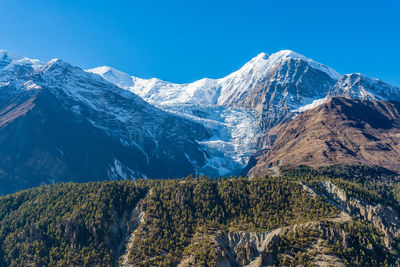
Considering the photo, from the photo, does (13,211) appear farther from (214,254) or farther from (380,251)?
(380,251)

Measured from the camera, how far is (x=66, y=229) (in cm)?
16762

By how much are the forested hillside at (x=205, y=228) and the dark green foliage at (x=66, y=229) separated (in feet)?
1.42

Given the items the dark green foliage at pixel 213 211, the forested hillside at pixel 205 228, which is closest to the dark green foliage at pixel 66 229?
the forested hillside at pixel 205 228

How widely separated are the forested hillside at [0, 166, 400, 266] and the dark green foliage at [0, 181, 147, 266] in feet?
1.42

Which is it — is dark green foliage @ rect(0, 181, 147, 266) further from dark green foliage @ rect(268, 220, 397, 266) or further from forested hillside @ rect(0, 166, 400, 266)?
dark green foliage @ rect(268, 220, 397, 266)

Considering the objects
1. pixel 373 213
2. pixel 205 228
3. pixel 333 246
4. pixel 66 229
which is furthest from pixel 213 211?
pixel 373 213

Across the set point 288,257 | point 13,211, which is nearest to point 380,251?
point 288,257

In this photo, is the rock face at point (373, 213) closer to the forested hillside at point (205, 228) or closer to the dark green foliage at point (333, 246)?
the forested hillside at point (205, 228)

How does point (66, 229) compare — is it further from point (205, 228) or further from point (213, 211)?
point (213, 211)

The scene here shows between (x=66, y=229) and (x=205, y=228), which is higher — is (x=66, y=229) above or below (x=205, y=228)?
above

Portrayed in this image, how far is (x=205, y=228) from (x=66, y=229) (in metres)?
60.8

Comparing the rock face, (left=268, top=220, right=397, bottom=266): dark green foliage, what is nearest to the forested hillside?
(left=268, top=220, right=397, bottom=266): dark green foliage

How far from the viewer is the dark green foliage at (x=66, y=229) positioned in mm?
155625

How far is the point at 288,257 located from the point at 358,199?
257ft
